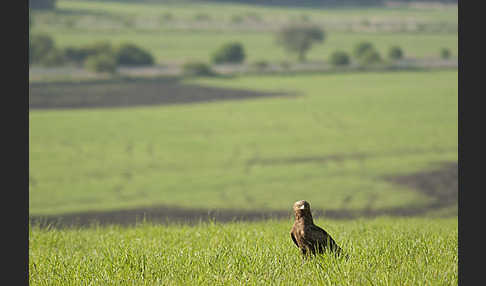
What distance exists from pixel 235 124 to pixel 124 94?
17.1m

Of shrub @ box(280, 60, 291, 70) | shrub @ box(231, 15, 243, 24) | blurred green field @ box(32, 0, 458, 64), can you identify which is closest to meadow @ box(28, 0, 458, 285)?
shrub @ box(280, 60, 291, 70)

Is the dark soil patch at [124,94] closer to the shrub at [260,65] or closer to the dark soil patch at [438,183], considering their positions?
the shrub at [260,65]

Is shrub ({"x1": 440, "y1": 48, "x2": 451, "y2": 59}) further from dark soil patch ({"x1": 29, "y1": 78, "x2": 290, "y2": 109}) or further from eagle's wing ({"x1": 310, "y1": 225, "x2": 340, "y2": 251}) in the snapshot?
eagle's wing ({"x1": 310, "y1": 225, "x2": 340, "y2": 251})

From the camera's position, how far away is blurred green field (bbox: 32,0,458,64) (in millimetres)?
103062

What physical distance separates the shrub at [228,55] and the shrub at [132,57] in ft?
30.0

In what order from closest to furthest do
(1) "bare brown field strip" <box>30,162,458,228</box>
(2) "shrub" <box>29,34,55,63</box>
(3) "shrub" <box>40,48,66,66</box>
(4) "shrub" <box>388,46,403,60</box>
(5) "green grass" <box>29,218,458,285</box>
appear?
(5) "green grass" <box>29,218,458,285</box>, (1) "bare brown field strip" <box>30,162,458,228</box>, (3) "shrub" <box>40,48,66,66</box>, (2) "shrub" <box>29,34,55,63</box>, (4) "shrub" <box>388,46,403,60</box>

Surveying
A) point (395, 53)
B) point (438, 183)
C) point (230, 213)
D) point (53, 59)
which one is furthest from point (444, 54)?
point (230, 213)

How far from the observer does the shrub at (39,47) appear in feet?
282

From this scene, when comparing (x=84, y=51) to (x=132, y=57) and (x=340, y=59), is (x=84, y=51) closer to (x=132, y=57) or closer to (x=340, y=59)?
(x=132, y=57)

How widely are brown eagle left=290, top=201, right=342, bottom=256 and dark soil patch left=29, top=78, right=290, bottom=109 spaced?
5531 cm

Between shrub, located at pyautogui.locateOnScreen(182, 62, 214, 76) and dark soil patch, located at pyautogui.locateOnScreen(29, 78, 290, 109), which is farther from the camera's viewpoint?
shrub, located at pyautogui.locateOnScreen(182, 62, 214, 76)

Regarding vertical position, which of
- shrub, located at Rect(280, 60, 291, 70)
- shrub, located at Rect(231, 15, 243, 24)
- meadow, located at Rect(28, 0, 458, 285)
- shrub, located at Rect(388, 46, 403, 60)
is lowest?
meadow, located at Rect(28, 0, 458, 285)

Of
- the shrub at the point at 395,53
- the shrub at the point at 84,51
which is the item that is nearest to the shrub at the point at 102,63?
the shrub at the point at 84,51

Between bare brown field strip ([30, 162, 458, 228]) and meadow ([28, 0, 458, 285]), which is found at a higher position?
meadow ([28, 0, 458, 285])
